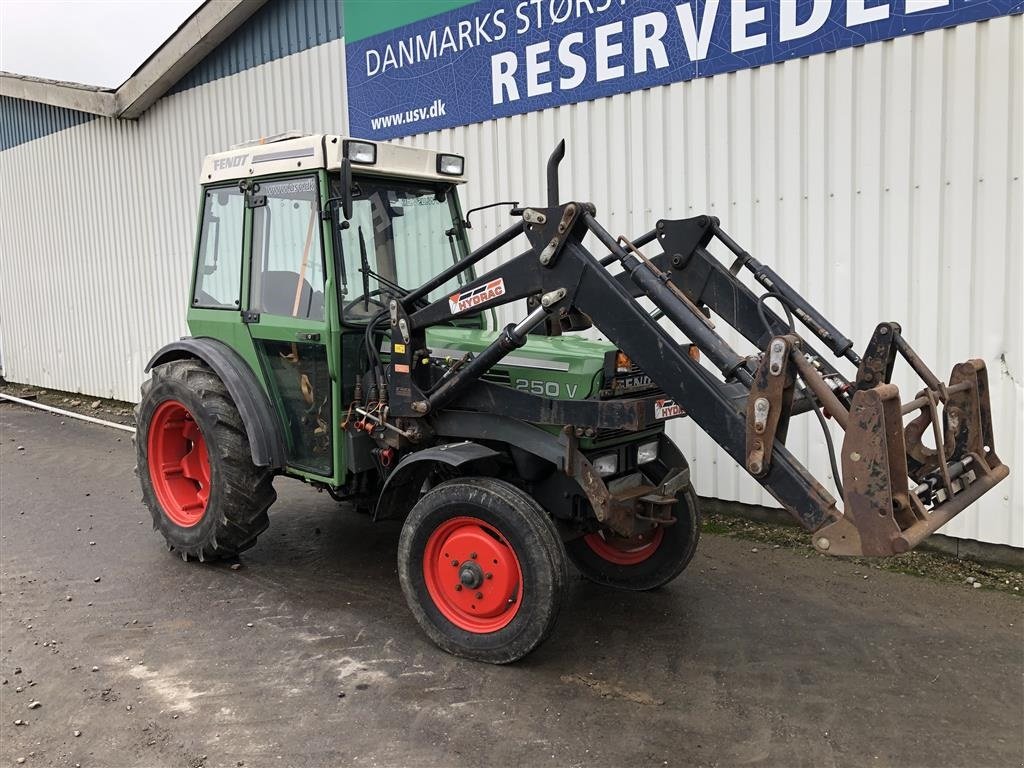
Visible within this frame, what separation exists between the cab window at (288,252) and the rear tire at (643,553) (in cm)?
200

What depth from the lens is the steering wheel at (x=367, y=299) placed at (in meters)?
4.45

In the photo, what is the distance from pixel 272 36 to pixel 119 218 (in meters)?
3.60

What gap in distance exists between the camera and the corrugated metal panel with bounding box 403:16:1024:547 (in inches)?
187

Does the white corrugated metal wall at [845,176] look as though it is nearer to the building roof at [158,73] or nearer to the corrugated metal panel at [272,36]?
the corrugated metal panel at [272,36]

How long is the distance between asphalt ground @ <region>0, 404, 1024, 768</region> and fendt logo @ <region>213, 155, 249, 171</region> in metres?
2.42

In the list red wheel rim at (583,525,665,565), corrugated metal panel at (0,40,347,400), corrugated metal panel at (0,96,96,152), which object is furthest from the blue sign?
corrugated metal panel at (0,96,96,152)

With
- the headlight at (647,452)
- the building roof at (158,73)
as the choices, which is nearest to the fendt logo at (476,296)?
the headlight at (647,452)

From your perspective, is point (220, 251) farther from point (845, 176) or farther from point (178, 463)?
point (845, 176)

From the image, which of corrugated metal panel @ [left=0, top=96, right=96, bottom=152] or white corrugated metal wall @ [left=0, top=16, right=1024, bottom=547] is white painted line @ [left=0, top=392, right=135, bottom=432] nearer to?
corrugated metal panel @ [left=0, top=96, right=96, bottom=152]

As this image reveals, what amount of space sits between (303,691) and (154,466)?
7.92 ft

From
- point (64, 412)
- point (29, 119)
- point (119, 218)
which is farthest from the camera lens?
point (29, 119)

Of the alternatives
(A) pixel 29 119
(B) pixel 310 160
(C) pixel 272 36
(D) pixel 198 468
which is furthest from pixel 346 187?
(A) pixel 29 119

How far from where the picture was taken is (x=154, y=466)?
216 inches

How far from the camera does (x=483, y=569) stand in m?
3.87
